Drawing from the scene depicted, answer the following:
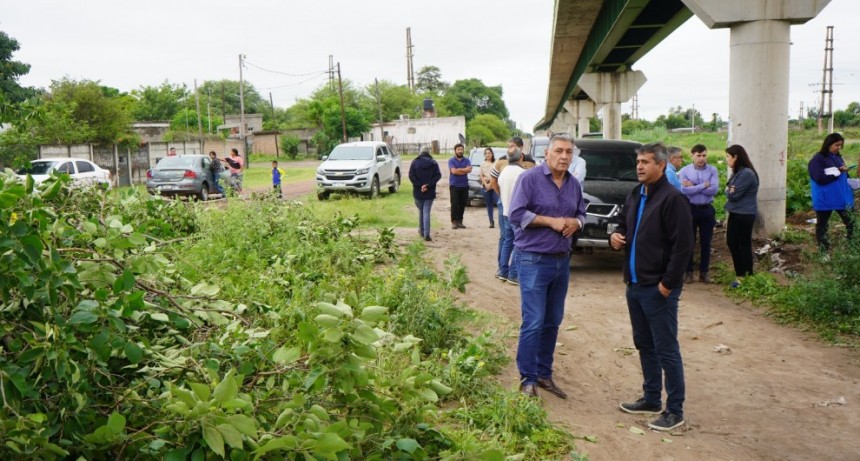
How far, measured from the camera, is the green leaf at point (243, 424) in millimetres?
2877

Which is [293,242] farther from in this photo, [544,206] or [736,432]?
[736,432]

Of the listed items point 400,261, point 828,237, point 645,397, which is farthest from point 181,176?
point 645,397

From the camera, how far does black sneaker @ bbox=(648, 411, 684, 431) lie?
18.1ft

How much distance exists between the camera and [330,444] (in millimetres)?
3037

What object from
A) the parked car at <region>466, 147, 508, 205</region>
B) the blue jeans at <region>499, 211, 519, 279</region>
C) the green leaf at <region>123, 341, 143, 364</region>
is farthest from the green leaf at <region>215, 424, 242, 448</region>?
the parked car at <region>466, 147, 508, 205</region>

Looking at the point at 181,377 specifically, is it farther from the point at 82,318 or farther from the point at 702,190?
the point at 702,190

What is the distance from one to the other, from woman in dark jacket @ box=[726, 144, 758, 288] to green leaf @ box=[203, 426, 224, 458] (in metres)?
8.90

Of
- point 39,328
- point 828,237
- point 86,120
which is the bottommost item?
point 828,237

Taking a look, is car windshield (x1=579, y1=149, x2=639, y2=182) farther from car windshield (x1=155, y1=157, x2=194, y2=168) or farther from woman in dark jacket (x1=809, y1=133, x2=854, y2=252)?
car windshield (x1=155, y1=157, x2=194, y2=168)

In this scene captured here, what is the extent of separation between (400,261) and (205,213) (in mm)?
3113

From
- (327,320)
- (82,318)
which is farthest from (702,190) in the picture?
(82,318)

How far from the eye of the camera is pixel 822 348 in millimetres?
7684

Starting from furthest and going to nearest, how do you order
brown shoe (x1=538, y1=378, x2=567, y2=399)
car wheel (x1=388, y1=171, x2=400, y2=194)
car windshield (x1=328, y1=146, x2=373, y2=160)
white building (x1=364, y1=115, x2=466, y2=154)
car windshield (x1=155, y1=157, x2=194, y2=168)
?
white building (x1=364, y1=115, x2=466, y2=154), car wheel (x1=388, y1=171, x2=400, y2=194), car windshield (x1=328, y1=146, x2=373, y2=160), car windshield (x1=155, y1=157, x2=194, y2=168), brown shoe (x1=538, y1=378, x2=567, y2=399)

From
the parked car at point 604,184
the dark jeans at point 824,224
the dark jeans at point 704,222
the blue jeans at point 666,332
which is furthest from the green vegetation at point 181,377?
the dark jeans at point 824,224
